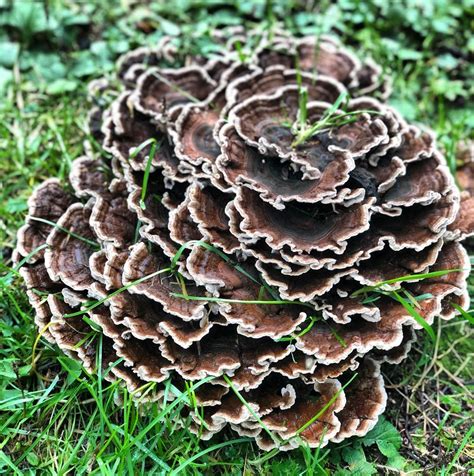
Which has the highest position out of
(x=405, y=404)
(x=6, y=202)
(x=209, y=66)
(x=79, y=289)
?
(x=209, y=66)

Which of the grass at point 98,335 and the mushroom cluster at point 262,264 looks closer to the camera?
the mushroom cluster at point 262,264

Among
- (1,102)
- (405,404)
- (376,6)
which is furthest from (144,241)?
(376,6)

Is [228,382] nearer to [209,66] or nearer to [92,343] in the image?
[92,343]

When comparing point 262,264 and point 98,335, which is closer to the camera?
point 262,264

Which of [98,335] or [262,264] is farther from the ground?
[262,264]

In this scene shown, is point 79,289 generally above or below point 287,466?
above
